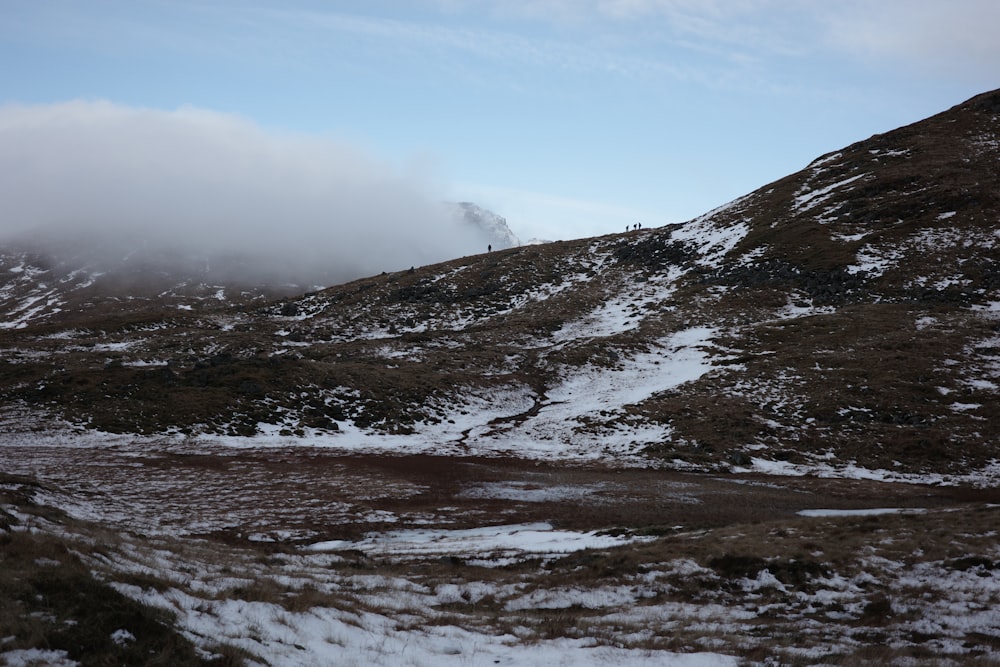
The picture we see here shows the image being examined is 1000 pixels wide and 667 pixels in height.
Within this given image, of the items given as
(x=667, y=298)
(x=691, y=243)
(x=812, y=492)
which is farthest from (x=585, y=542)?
(x=691, y=243)

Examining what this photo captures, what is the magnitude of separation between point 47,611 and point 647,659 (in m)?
8.58

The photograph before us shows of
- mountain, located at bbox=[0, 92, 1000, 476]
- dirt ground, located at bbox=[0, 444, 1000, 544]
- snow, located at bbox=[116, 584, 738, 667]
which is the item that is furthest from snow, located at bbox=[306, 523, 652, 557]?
mountain, located at bbox=[0, 92, 1000, 476]

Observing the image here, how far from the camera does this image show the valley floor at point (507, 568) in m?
9.02

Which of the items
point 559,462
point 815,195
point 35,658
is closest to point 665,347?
point 559,462

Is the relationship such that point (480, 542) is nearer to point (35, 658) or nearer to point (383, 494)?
point (383, 494)

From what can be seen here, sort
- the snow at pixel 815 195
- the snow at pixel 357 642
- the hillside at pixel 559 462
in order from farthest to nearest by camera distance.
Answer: the snow at pixel 815 195 → the hillside at pixel 559 462 → the snow at pixel 357 642

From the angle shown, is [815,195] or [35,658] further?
[815,195]

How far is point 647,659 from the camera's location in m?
9.17

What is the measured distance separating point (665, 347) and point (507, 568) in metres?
44.3

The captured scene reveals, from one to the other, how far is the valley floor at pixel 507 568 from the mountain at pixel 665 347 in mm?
8932

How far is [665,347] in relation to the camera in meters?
56.3

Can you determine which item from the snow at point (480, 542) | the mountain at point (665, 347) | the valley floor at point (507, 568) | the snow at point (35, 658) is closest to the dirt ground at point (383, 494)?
the valley floor at point (507, 568)

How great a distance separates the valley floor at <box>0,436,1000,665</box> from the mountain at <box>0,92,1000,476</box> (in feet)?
29.3

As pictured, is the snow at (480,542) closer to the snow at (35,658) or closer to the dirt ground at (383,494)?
the dirt ground at (383,494)
